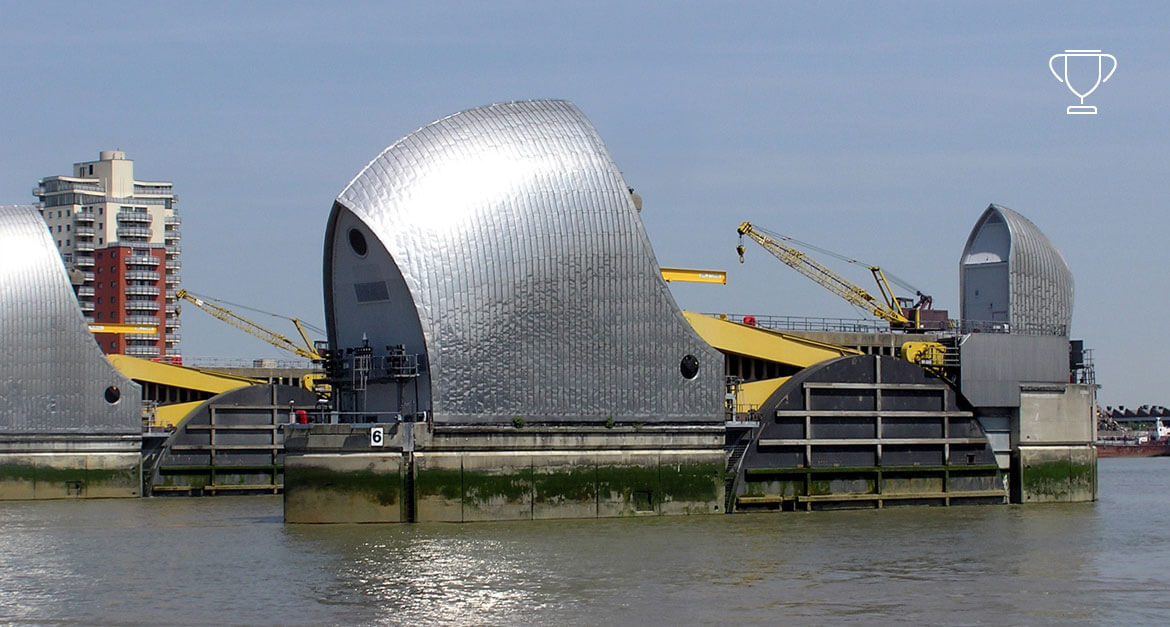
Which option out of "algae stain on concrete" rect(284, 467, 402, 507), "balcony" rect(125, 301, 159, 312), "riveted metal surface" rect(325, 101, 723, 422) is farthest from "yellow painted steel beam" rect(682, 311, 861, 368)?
"balcony" rect(125, 301, 159, 312)

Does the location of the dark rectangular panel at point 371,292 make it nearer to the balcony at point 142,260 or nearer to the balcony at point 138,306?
the balcony at point 138,306

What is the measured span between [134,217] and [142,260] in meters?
9.81

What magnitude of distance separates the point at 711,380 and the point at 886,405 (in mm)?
7245

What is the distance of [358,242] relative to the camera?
62094 millimetres

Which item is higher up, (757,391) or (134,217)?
(134,217)

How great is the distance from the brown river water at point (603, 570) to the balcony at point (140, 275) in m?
125

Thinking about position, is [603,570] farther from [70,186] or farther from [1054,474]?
[70,186]

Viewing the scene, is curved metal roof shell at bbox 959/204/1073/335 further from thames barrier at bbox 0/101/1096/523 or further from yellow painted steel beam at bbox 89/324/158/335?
yellow painted steel beam at bbox 89/324/158/335

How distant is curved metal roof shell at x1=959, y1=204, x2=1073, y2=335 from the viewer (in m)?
72.7

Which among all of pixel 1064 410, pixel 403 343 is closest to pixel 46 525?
pixel 403 343

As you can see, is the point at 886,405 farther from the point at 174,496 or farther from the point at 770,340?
the point at 174,496

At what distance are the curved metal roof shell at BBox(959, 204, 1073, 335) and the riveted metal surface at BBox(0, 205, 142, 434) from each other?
37.3 metres

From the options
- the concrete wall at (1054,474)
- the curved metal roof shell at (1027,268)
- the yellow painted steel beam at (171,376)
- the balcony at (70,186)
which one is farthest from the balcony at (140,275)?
the concrete wall at (1054,474)

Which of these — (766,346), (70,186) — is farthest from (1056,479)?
(70,186)
